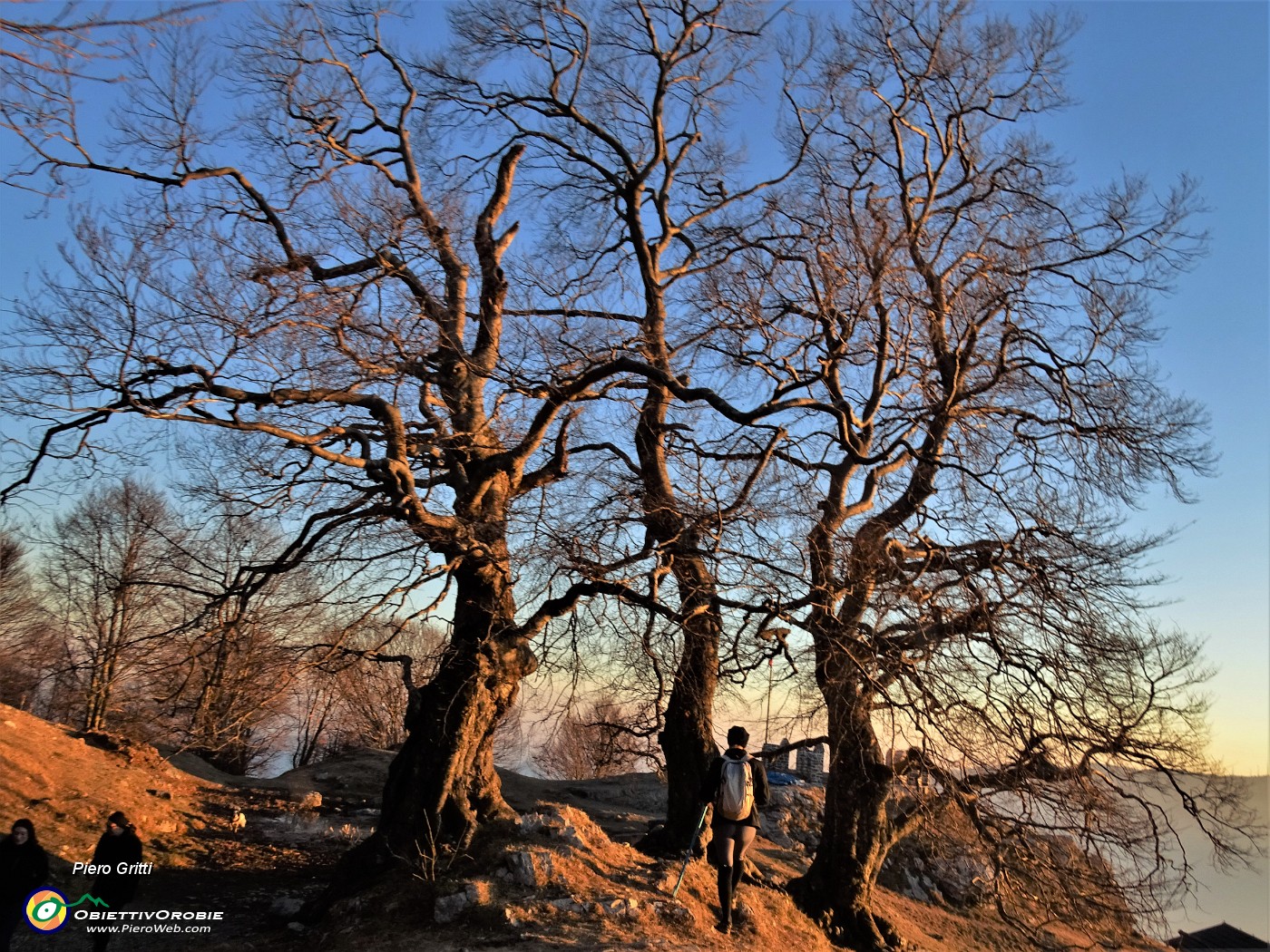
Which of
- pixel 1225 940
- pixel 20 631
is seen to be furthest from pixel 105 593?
pixel 1225 940

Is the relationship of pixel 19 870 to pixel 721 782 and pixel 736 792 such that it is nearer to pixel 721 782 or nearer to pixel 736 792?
pixel 721 782

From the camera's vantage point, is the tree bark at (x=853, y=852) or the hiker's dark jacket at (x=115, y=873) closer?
the hiker's dark jacket at (x=115, y=873)

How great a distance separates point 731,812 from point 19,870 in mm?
5954

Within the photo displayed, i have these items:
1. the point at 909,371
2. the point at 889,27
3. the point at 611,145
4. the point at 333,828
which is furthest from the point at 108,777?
the point at 889,27

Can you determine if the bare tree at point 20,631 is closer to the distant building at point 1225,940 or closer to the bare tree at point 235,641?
the bare tree at point 235,641

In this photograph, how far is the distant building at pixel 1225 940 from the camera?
2228cm

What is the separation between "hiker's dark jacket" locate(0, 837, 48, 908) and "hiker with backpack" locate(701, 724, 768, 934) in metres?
5.71

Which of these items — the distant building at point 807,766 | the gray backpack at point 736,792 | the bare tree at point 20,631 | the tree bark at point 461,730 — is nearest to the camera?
the gray backpack at point 736,792

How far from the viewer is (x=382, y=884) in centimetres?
801

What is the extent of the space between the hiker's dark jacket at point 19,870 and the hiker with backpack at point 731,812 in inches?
225

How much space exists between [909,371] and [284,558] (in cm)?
799

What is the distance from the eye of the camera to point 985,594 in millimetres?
8625

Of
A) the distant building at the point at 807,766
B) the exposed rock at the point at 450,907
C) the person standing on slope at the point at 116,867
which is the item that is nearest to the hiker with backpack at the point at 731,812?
the exposed rock at the point at 450,907

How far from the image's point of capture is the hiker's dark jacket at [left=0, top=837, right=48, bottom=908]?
7.04 metres
